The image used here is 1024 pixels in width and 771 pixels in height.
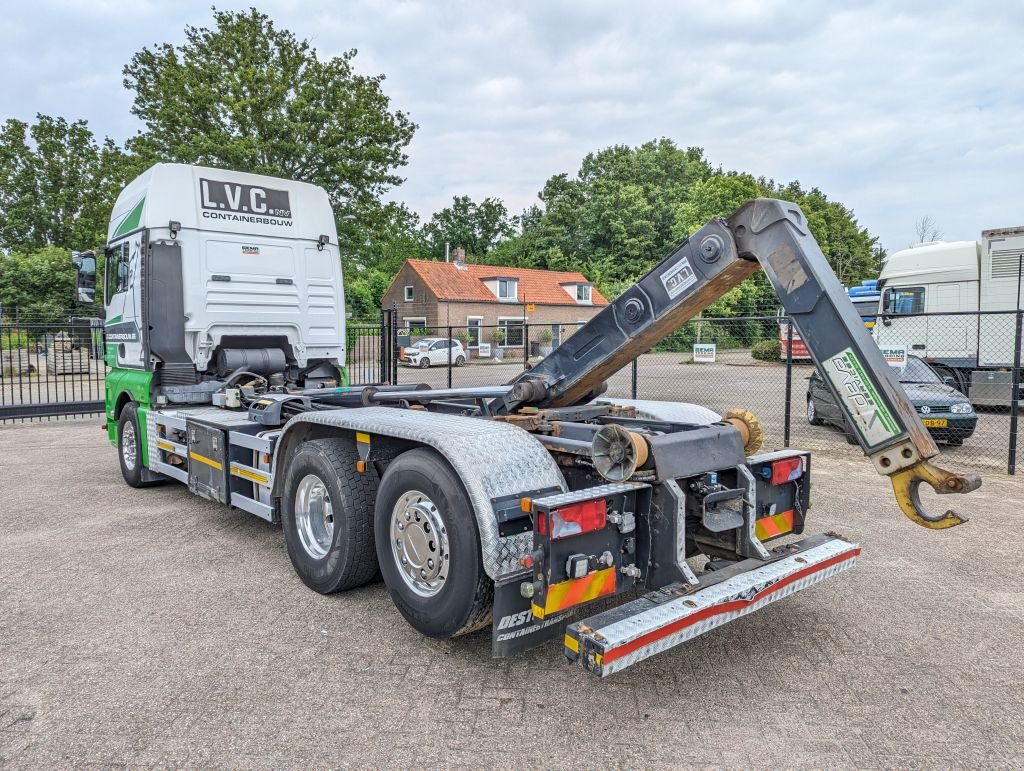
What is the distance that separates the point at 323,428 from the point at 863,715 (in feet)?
11.2

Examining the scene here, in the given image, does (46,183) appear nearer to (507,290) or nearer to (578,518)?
(507,290)

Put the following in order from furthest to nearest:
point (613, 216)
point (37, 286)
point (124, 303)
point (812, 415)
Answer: point (613, 216), point (37, 286), point (812, 415), point (124, 303)

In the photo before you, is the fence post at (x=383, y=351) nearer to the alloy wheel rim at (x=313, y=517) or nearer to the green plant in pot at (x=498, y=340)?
the alloy wheel rim at (x=313, y=517)

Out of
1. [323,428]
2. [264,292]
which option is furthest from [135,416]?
[323,428]

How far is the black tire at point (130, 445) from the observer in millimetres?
7180

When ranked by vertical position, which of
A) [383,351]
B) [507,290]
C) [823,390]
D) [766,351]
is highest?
[507,290]

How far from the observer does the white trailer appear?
1411 cm

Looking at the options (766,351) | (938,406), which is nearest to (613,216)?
(766,351)

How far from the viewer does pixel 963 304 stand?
15.4m

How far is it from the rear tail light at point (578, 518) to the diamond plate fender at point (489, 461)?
227 mm

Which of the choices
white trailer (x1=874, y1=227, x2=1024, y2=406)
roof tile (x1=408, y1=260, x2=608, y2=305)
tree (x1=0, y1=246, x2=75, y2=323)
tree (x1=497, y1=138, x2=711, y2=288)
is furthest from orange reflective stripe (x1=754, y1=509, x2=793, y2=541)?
tree (x1=497, y1=138, x2=711, y2=288)

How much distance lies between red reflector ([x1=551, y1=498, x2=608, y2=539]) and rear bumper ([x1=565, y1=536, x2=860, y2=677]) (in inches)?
14.3

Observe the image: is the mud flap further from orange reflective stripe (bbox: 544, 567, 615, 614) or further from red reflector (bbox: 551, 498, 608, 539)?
red reflector (bbox: 551, 498, 608, 539)

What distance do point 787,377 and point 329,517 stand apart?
7543 mm
